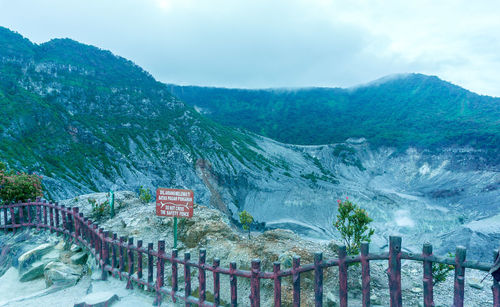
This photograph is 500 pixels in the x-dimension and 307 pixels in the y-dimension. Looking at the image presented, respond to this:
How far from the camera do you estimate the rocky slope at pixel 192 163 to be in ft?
113

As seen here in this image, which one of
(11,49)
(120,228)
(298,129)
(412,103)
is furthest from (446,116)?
(11,49)

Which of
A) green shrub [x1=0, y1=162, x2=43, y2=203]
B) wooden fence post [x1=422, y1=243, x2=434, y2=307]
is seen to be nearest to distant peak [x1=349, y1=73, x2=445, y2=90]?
green shrub [x1=0, y1=162, x2=43, y2=203]

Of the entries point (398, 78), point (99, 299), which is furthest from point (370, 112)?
point (99, 299)

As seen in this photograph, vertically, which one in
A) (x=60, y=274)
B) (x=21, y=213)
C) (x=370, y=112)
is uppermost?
(x=370, y=112)

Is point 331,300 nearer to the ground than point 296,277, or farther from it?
nearer to the ground

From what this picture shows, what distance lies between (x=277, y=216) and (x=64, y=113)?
1303 inches

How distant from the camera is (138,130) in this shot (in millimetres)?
48438

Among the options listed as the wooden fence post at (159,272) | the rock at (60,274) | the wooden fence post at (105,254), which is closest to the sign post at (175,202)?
the wooden fence post at (105,254)

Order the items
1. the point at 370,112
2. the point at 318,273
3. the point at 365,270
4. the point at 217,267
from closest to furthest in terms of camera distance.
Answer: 1. the point at 365,270
2. the point at 318,273
3. the point at 217,267
4. the point at 370,112

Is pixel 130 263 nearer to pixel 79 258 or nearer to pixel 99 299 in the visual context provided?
pixel 99 299

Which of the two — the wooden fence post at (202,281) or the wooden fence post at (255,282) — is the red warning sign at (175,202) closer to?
the wooden fence post at (202,281)

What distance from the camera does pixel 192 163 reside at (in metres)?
46.8

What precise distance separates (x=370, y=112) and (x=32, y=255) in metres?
116

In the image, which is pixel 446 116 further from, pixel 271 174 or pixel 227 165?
pixel 227 165
